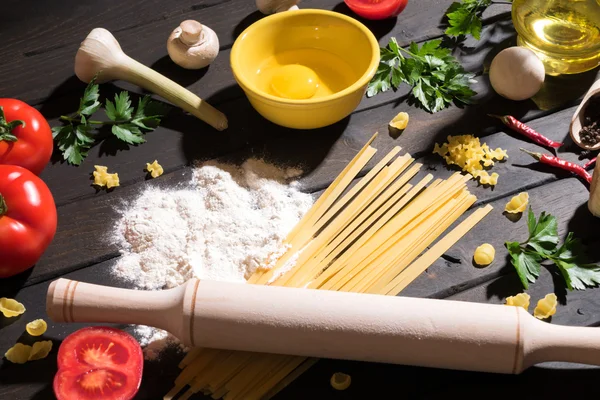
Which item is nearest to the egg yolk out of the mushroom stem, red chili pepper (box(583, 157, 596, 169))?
the mushroom stem

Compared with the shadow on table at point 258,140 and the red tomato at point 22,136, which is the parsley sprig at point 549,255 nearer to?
the shadow on table at point 258,140

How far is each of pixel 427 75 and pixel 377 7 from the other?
31cm

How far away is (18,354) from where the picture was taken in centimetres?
155

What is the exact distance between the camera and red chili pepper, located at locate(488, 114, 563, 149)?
76.3 inches

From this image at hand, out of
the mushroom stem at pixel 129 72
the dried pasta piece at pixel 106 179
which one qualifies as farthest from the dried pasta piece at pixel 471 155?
the dried pasta piece at pixel 106 179

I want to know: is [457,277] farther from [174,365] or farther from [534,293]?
[174,365]

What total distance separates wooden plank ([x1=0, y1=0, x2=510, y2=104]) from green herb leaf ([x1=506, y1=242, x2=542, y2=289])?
0.82m

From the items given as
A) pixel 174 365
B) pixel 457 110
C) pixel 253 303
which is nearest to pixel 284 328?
pixel 253 303

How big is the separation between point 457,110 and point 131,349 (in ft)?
3.59

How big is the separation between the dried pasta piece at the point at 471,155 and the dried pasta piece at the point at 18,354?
3.56 feet

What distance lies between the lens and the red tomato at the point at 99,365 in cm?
144

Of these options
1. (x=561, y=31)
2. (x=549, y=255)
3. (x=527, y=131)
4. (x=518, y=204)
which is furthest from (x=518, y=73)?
(x=549, y=255)

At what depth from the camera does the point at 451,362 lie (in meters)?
1.45

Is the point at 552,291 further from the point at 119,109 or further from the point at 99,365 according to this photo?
the point at 119,109
